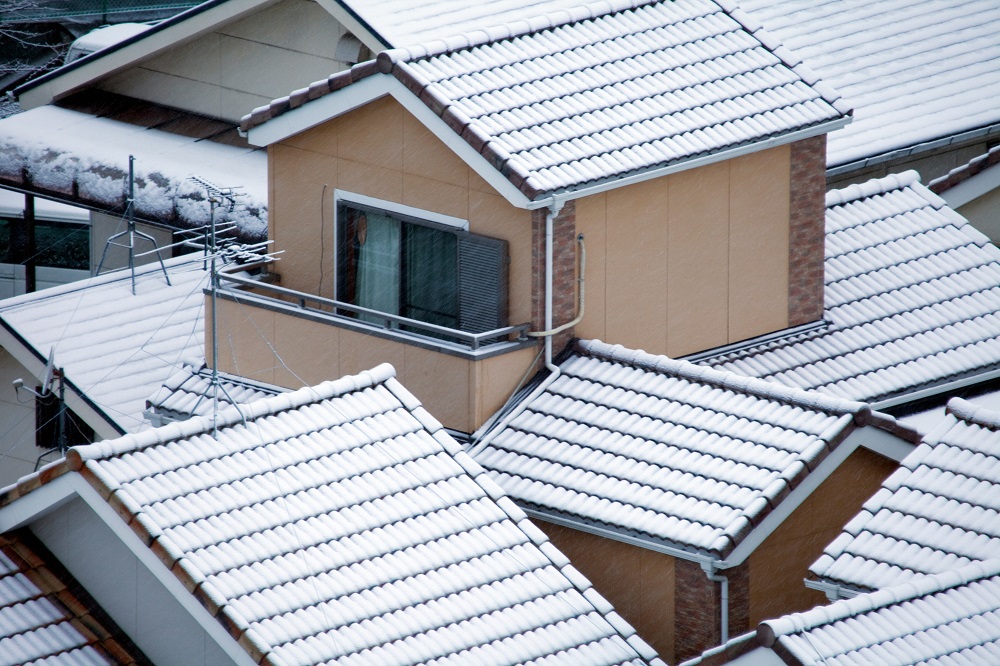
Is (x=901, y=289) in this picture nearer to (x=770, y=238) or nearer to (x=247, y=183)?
(x=770, y=238)

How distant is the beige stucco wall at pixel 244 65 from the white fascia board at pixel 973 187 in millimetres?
9663

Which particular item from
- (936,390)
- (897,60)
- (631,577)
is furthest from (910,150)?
(631,577)

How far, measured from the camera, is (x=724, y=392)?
54.6ft

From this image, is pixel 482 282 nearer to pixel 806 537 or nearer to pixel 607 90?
pixel 607 90

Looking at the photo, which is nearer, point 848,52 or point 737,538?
point 737,538

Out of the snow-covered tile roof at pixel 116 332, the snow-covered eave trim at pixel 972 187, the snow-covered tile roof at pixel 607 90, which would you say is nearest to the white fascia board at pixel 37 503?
the snow-covered tile roof at pixel 607 90

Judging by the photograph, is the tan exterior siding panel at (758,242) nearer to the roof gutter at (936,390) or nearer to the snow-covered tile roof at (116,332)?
the roof gutter at (936,390)

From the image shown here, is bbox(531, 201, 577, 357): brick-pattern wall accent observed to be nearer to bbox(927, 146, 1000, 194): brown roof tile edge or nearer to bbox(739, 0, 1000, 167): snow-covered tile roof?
bbox(927, 146, 1000, 194): brown roof tile edge

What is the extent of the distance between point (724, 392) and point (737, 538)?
2.23 meters

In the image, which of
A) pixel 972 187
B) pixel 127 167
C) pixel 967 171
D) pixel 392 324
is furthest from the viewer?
pixel 127 167

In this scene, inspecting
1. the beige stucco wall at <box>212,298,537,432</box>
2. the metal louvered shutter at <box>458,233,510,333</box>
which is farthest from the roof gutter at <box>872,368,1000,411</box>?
the metal louvered shutter at <box>458,233,510,333</box>

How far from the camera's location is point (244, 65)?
27578mm

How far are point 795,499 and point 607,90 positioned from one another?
5277 mm

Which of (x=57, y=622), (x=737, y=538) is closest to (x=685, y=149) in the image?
(x=737, y=538)
